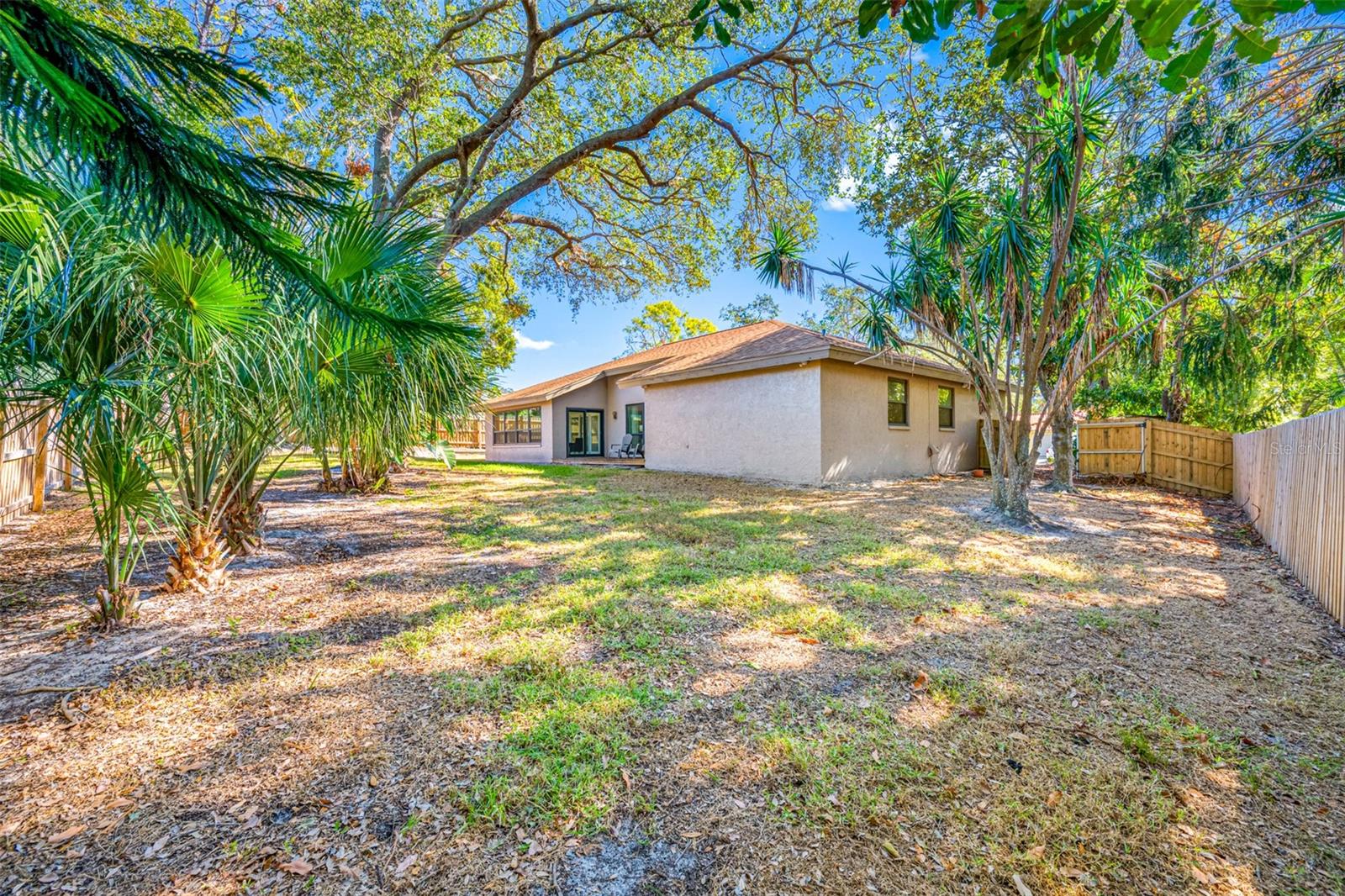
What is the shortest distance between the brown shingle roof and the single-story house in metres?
0.05

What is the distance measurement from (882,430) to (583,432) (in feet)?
38.6

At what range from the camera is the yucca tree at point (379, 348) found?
356 centimetres

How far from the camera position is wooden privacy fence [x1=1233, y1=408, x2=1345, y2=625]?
13.0 feet

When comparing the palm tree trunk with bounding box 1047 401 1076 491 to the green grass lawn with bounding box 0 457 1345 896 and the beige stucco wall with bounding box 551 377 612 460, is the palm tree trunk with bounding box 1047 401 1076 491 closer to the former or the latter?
the green grass lawn with bounding box 0 457 1345 896

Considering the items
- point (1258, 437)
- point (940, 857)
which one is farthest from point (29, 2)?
point (1258, 437)

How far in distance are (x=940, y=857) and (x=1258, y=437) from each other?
9.88 metres

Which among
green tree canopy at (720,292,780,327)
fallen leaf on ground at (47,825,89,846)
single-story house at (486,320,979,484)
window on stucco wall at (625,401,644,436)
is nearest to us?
fallen leaf on ground at (47,825,89,846)

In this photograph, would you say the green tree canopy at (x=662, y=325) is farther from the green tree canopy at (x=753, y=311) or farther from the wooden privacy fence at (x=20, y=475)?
the wooden privacy fence at (x=20, y=475)

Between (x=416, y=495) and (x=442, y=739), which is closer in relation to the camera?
(x=442, y=739)

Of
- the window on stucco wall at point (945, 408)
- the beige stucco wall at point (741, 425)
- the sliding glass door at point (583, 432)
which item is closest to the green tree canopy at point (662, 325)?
the sliding glass door at point (583, 432)

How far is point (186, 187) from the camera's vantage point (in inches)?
70.2

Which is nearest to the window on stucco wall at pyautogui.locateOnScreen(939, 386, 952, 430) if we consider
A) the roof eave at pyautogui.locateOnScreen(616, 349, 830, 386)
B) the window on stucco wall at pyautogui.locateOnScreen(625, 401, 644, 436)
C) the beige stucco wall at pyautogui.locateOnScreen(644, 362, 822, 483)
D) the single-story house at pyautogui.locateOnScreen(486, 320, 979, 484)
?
the single-story house at pyautogui.locateOnScreen(486, 320, 979, 484)

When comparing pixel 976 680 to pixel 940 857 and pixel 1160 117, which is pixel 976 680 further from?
pixel 1160 117

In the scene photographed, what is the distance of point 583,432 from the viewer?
20.8 meters
